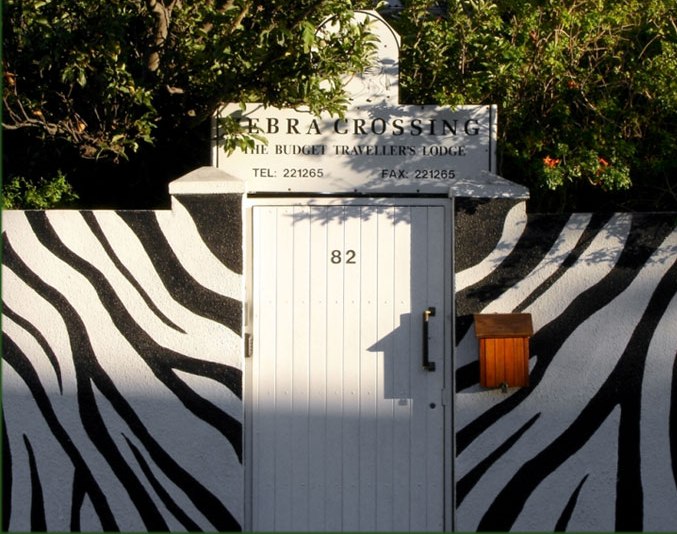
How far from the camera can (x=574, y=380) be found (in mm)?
5406

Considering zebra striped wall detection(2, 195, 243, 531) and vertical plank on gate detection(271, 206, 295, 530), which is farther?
vertical plank on gate detection(271, 206, 295, 530)

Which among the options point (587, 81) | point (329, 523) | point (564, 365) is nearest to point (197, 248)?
point (329, 523)

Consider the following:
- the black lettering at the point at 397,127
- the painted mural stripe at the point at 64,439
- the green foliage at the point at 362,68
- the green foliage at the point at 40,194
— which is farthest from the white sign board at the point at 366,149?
the painted mural stripe at the point at 64,439

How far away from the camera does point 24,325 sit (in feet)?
18.1

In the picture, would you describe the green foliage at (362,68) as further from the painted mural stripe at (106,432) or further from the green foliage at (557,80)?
the painted mural stripe at (106,432)

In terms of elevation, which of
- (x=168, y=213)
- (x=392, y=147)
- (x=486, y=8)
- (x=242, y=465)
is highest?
(x=486, y=8)

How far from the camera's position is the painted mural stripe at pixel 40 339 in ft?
18.0

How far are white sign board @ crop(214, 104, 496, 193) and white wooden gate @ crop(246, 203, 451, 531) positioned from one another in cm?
24

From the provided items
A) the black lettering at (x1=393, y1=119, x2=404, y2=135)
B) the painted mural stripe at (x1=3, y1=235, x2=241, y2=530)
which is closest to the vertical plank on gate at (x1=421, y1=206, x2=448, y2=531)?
the black lettering at (x1=393, y1=119, x2=404, y2=135)

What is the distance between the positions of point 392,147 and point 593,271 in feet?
4.68

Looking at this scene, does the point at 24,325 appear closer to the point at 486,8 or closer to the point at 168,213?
the point at 168,213

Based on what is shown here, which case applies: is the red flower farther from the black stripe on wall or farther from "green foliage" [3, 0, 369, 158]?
the black stripe on wall

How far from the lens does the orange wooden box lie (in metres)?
5.29

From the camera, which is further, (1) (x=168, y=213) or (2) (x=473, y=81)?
(2) (x=473, y=81)
